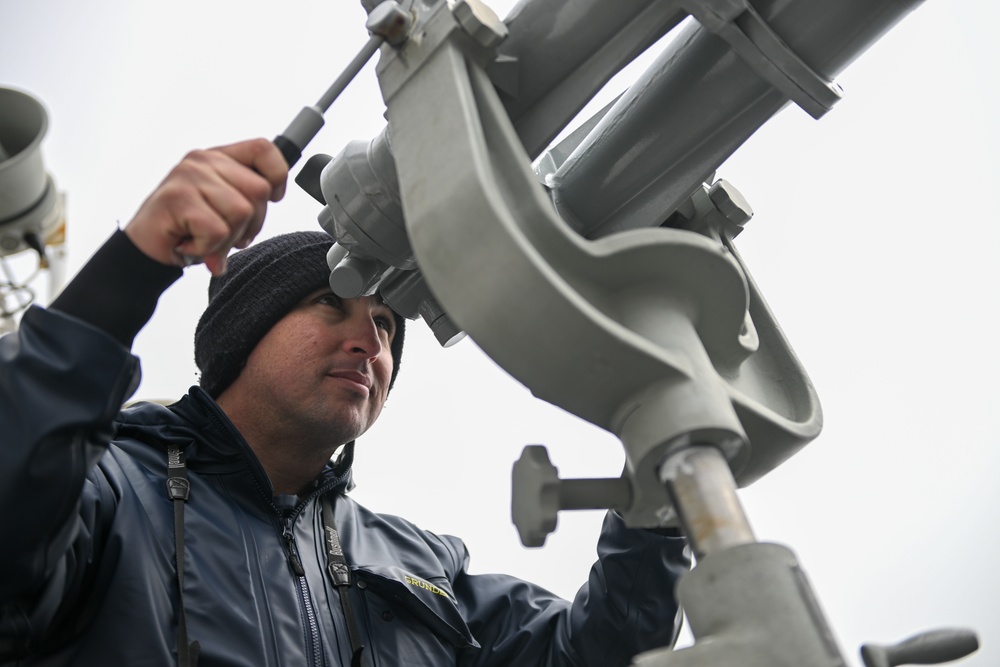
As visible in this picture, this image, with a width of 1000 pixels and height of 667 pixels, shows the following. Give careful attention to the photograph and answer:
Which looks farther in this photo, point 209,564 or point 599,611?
point 599,611

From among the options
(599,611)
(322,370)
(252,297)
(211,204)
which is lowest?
(599,611)

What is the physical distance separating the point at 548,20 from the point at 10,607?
111 centimetres

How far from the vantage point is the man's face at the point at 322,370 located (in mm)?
2053

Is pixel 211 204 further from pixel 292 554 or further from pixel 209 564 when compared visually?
pixel 292 554

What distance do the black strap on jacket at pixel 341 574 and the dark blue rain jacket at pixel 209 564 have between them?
2 cm

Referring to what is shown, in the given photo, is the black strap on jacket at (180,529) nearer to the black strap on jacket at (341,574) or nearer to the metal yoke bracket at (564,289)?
the black strap on jacket at (341,574)

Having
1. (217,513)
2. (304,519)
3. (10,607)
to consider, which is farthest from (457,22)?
(304,519)

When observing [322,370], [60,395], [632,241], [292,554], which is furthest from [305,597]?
[632,241]

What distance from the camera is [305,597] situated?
175 centimetres

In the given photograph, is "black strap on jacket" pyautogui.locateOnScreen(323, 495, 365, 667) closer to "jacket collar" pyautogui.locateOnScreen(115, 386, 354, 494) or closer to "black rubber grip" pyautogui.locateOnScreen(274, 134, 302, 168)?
"jacket collar" pyautogui.locateOnScreen(115, 386, 354, 494)

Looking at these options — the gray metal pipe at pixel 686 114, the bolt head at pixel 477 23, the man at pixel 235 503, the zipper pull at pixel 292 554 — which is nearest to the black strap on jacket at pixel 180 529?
the man at pixel 235 503

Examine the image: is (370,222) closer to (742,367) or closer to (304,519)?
(742,367)

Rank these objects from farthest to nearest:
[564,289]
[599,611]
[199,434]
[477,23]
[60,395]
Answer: [199,434] → [599,611] → [60,395] → [477,23] → [564,289]

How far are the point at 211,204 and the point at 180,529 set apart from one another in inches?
32.0
